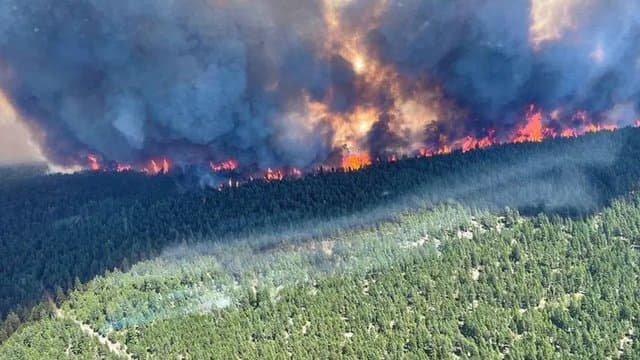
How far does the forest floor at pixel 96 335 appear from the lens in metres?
114

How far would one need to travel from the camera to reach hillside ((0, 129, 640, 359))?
113 m

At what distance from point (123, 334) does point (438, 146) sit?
2410 inches

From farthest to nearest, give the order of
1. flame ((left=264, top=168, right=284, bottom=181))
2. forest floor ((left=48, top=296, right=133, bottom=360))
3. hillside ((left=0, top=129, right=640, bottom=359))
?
flame ((left=264, top=168, right=284, bottom=181)) < forest floor ((left=48, top=296, right=133, bottom=360)) < hillside ((left=0, top=129, right=640, bottom=359))

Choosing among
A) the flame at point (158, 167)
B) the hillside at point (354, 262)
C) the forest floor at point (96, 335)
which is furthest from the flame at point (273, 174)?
the forest floor at point (96, 335)

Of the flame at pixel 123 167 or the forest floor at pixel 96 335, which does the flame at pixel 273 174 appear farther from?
the forest floor at pixel 96 335

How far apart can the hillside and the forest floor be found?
1.83 feet

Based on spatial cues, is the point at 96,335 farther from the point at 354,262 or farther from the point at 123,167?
the point at 123,167

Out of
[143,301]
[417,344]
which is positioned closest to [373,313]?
[417,344]

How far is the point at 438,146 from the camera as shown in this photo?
163 meters

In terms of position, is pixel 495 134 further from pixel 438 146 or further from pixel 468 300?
pixel 468 300

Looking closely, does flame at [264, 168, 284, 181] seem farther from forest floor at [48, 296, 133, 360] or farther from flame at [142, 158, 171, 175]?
forest floor at [48, 296, 133, 360]

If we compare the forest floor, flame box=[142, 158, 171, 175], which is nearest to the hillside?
the forest floor

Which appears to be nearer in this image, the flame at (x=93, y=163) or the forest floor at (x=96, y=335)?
the forest floor at (x=96, y=335)

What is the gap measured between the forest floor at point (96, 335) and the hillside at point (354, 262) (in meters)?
0.56
